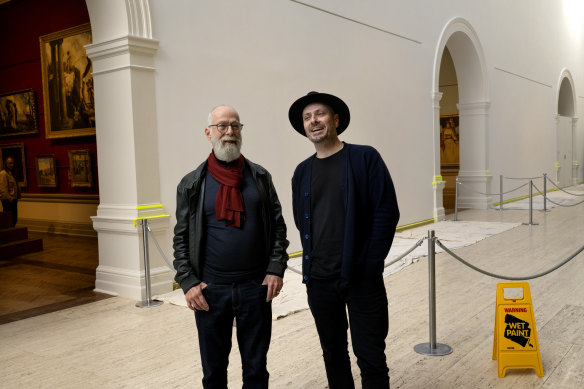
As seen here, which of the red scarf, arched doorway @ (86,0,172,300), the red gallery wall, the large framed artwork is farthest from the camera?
the red gallery wall

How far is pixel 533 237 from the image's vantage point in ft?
32.6

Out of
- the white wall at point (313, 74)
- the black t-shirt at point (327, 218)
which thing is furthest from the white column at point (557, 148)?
the black t-shirt at point (327, 218)

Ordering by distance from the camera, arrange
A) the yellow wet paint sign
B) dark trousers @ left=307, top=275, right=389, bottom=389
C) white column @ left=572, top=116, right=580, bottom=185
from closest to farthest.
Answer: dark trousers @ left=307, top=275, right=389, bottom=389 < the yellow wet paint sign < white column @ left=572, top=116, right=580, bottom=185

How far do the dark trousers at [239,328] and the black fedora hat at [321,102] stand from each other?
991 millimetres

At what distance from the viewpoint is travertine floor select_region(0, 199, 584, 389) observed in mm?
3916

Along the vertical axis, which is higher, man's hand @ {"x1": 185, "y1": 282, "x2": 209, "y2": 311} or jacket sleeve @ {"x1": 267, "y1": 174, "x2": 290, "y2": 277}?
jacket sleeve @ {"x1": 267, "y1": 174, "x2": 290, "y2": 277}

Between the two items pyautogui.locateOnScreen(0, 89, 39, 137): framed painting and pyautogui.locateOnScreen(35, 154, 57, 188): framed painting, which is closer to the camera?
pyautogui.locateOnScreen(35, 154, 57, 188): framed painting

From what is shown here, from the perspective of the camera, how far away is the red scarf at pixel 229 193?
2.75 meters

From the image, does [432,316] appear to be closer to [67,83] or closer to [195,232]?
[195,232]

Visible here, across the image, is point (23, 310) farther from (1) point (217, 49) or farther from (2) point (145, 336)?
(1) point (217, 49)

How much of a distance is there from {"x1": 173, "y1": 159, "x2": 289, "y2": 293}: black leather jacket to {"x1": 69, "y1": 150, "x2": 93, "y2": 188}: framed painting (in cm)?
856

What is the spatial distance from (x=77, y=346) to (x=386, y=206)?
10.5ft

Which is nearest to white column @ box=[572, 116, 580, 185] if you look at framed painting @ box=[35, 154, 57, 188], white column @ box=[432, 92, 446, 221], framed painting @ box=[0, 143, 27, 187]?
white column @ box=[432, 92, 446, 221]

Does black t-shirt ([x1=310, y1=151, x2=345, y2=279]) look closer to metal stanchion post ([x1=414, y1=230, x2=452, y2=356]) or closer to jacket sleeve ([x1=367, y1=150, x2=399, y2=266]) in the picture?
jacket sleeve ([x1=367, y1=150, x2=399, y2=266])
